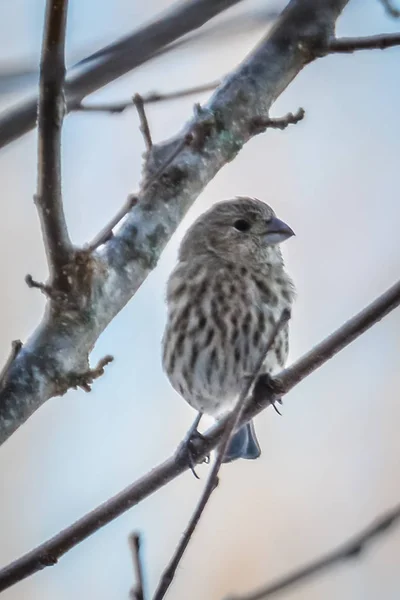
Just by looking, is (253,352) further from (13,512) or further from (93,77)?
(13,512)

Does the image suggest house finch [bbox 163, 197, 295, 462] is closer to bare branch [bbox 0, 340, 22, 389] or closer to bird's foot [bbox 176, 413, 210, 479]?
bird's foot [bbox 176, 413, 210, 479]

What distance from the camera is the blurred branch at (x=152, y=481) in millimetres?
2434

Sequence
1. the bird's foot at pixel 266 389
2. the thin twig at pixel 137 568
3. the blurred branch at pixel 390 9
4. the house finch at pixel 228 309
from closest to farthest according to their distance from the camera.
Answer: the thin twig at pixel 137 568, the bird's foot at pixel 266 389, the blurred branch at pixel 390 9, the house finch at pixel 228 309

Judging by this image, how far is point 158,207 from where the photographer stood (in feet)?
10.1

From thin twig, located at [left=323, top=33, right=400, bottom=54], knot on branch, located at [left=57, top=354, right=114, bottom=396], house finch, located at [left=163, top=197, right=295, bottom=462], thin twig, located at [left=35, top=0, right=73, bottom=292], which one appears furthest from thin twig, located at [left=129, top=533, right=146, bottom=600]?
house finch, located at [left=163, top=197, right=295, bottom=462]

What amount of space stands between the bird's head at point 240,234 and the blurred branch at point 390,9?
1.71m

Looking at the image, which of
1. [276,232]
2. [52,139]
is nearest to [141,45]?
[52,139]

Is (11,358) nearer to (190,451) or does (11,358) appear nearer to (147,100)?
(147,100)

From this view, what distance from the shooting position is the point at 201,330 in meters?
4.43

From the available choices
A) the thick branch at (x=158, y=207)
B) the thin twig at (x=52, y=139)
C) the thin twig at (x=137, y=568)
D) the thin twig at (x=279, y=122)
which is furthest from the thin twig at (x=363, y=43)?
the thin twig at (x=137, y=568)

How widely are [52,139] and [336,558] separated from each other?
1112 millimetres

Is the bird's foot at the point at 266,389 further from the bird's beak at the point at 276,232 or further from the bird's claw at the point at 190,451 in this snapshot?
the bird's beak at the point at 276,232

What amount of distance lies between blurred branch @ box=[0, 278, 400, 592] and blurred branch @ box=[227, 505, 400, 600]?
23.3 inches

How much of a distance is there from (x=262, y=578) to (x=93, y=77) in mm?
5074
